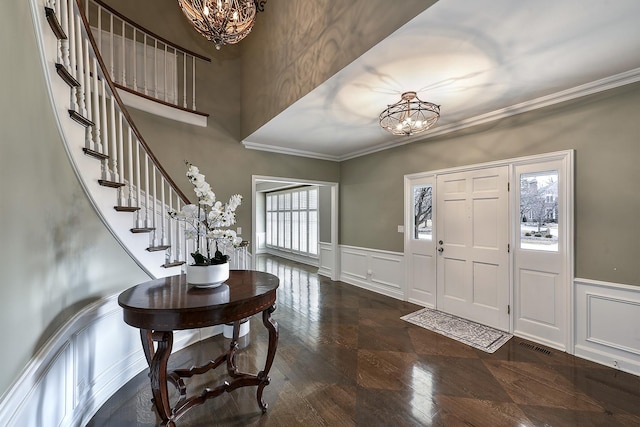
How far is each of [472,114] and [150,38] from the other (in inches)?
187

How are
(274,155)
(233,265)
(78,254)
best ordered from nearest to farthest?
(78,254) → (233,265) → (274,155)

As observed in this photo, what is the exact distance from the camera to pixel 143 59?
3.90 m

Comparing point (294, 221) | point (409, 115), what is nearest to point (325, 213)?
point (294, 221)

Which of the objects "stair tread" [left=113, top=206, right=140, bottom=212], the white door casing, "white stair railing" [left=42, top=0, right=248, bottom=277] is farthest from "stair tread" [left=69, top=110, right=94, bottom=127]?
the white door casing

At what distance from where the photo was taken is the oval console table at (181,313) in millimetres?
1491

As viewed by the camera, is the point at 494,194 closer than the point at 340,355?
No

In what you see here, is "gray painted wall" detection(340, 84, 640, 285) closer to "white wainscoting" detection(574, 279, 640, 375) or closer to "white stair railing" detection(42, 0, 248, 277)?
"white wainscoting" detection(574, 279, 640, 375)

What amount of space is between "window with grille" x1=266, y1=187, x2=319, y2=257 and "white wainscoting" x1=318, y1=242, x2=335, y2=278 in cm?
112

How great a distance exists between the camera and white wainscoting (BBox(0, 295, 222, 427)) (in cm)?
122

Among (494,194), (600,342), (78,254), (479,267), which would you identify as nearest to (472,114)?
(494,194)

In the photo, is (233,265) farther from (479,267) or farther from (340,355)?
(479,267)

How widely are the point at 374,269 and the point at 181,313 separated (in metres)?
3.96

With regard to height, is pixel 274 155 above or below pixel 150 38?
below

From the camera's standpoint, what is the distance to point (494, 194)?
132 inches
